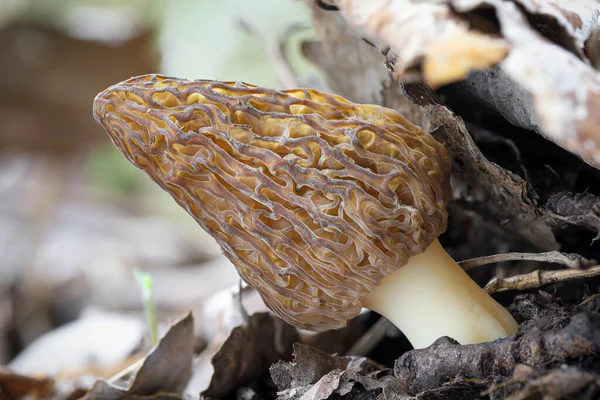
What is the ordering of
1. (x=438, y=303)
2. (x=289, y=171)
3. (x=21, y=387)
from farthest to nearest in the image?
(x=21, y=387)
(x=438, y=303)
(x=289, y=171)

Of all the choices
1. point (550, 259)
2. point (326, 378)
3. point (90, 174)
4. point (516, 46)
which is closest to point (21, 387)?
point (326, 378)

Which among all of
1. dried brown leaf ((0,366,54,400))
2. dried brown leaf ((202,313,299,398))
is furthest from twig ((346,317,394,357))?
dried brown leaf ((0,366,54,400))

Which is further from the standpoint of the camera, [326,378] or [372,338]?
[372,338]

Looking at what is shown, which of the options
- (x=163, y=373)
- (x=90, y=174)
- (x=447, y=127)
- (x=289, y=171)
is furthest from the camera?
(x=90, y=174)

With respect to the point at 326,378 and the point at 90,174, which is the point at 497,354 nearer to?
the point at 326,378

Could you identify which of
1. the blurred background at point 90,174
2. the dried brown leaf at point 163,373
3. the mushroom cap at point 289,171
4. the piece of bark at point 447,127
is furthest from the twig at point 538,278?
the blurred background at point 90,174

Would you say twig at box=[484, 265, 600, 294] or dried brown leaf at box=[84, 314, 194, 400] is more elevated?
twig at box=[484, 265, 600, 294]

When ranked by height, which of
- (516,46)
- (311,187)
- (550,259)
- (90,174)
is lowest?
(90,174)

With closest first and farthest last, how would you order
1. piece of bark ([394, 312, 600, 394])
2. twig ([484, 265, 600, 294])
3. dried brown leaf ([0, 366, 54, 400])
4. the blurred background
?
piece of bark ([394, 312, 600, 394]) → twig ([484, 265, 600, 294]) → dried brown leaf ([0, 366, 54, 400]) → the blurred background

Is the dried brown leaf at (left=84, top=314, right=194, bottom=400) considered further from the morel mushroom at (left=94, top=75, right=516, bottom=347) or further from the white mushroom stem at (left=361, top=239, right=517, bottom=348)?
the white mushroom stem at (left=361, top=239, right=517, bottom=348)
